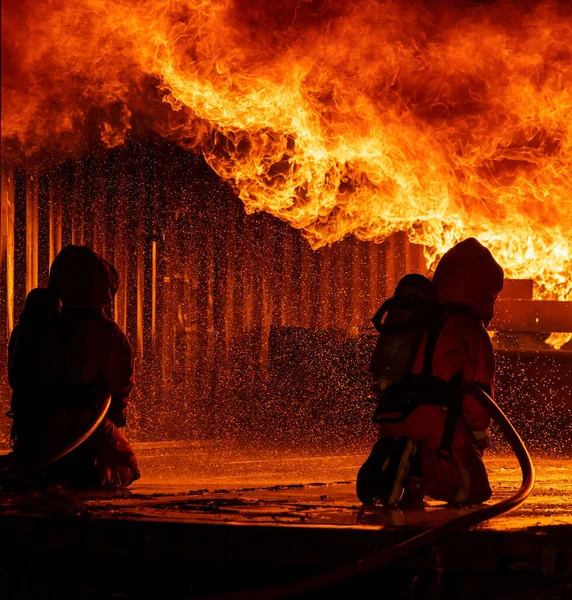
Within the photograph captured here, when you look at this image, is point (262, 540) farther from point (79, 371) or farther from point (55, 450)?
point (79, 371)

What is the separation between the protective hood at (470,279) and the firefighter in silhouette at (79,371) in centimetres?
181

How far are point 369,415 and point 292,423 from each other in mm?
848

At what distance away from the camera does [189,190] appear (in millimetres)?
10969

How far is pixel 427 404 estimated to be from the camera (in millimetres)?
4836

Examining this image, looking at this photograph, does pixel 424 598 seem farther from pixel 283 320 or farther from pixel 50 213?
pixel 283 320

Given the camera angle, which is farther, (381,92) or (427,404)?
(381,92)

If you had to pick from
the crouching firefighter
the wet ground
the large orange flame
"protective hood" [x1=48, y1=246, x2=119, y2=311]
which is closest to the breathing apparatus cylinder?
the crouching firefighter

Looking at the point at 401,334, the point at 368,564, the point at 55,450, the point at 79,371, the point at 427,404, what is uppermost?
the point at 401,334

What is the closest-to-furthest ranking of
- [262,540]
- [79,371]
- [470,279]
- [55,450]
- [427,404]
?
[262,540] → [427,404] → [470,279] → [55,450] → [79,371]

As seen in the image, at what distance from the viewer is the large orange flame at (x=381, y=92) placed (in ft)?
29.4

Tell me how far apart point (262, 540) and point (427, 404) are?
119cm

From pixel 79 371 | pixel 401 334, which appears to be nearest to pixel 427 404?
pixel 401 334

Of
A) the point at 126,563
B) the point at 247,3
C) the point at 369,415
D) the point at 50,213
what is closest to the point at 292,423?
the point at 369,415

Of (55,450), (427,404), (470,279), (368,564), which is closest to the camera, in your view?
(368,564)
